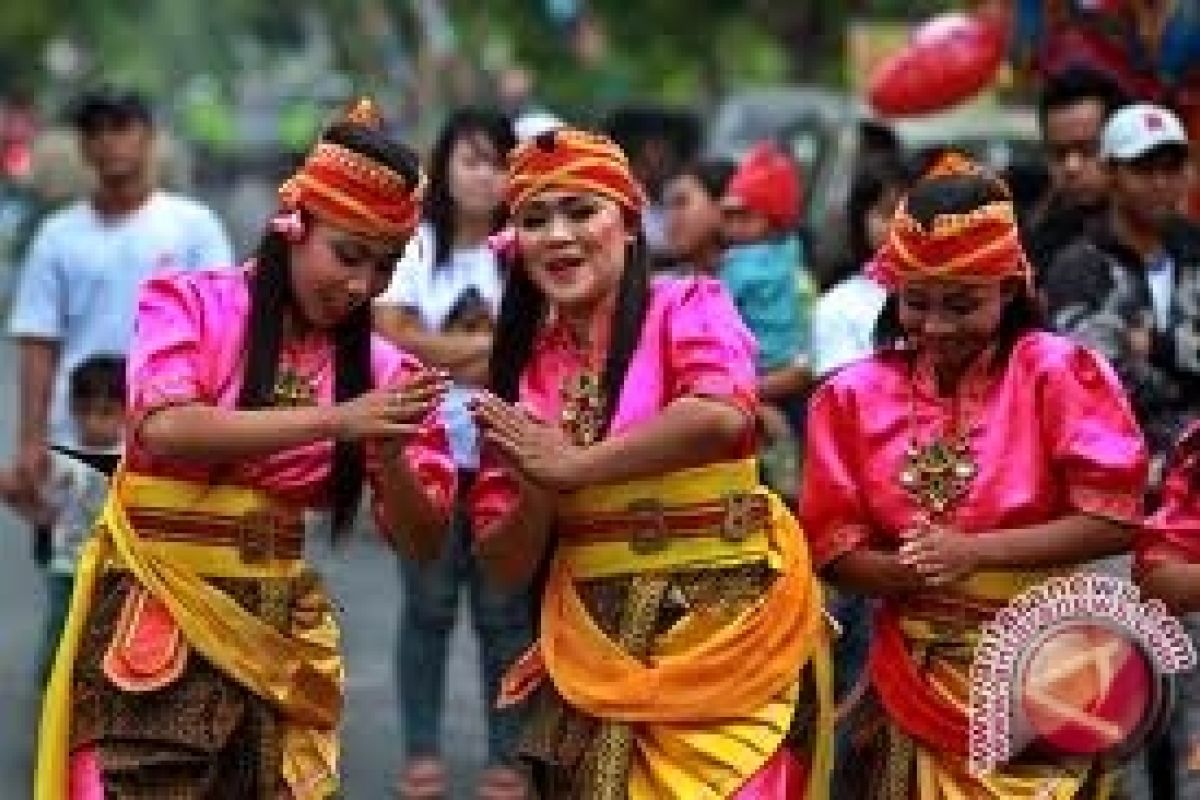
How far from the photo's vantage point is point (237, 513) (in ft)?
17.9

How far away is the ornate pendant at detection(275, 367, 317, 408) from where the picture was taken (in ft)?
17.9

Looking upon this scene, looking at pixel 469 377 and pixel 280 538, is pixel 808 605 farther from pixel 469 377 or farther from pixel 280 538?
pixel 469 377

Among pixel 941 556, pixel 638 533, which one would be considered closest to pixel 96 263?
pixel 638 533

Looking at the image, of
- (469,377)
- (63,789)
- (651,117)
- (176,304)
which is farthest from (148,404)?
(651,117)

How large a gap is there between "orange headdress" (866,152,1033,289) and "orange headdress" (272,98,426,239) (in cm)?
84

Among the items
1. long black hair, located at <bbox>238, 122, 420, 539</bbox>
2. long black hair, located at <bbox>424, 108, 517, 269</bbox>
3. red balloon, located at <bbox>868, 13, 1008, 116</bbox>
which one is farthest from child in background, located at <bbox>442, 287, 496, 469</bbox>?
red balloon, located at <bbox>868, 13, 1008, 116</bbox>

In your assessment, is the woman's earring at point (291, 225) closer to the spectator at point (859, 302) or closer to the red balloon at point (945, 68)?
the spectator at point (859, 302)

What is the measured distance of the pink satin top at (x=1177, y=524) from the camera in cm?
561

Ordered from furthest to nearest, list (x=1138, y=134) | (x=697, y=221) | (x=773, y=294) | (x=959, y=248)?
(x=697, y=221) < (x=773, y=294) < (x=1138, y=134) < (x=959, y=248)

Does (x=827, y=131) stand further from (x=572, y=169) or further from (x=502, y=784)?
(x=572, y=169)

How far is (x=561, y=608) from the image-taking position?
18.1ft

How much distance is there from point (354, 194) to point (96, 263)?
329 centimetres

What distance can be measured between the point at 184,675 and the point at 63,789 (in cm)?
30

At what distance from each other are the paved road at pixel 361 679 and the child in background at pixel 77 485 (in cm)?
55
